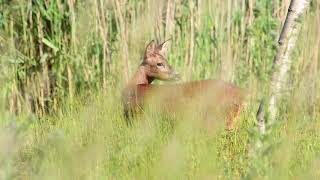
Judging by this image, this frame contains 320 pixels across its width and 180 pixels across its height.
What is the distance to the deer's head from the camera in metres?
7.69

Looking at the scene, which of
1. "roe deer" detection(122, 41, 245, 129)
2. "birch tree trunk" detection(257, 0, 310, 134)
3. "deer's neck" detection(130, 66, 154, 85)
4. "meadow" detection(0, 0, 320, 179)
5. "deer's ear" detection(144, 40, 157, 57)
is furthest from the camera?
"meadow" detection(0, 0, 320, 179)

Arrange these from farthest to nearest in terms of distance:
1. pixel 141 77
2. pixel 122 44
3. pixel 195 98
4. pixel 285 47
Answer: pixel 122 44 < pixel 141 77 < pixel 195 98 < pixel 285 47

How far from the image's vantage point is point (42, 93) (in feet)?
26.7

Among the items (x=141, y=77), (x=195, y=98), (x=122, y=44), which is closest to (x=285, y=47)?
(x=195, y=98)

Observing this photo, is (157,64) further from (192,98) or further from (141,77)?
(192,98)

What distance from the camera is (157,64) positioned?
7.69m

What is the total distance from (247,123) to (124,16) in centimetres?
267

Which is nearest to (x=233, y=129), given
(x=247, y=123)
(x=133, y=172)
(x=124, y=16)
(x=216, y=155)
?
(x=247, y=123)

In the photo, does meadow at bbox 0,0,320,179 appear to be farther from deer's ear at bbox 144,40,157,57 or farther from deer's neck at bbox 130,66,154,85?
deer's ear at bbox 144,40,157,57

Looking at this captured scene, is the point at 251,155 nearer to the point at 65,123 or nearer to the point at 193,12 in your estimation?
the point at 65,123

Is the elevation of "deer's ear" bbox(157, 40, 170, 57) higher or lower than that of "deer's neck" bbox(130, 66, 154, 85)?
higher

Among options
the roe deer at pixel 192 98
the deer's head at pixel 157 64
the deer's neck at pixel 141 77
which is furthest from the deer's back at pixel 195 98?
the deer's head at pixel 157 64

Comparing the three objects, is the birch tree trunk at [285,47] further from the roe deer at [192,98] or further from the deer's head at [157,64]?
the deer's head at [157,64]

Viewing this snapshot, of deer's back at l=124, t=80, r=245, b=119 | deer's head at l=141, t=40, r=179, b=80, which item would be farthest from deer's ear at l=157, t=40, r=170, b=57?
deer's back at l=124, t=80, r=245, b=119
